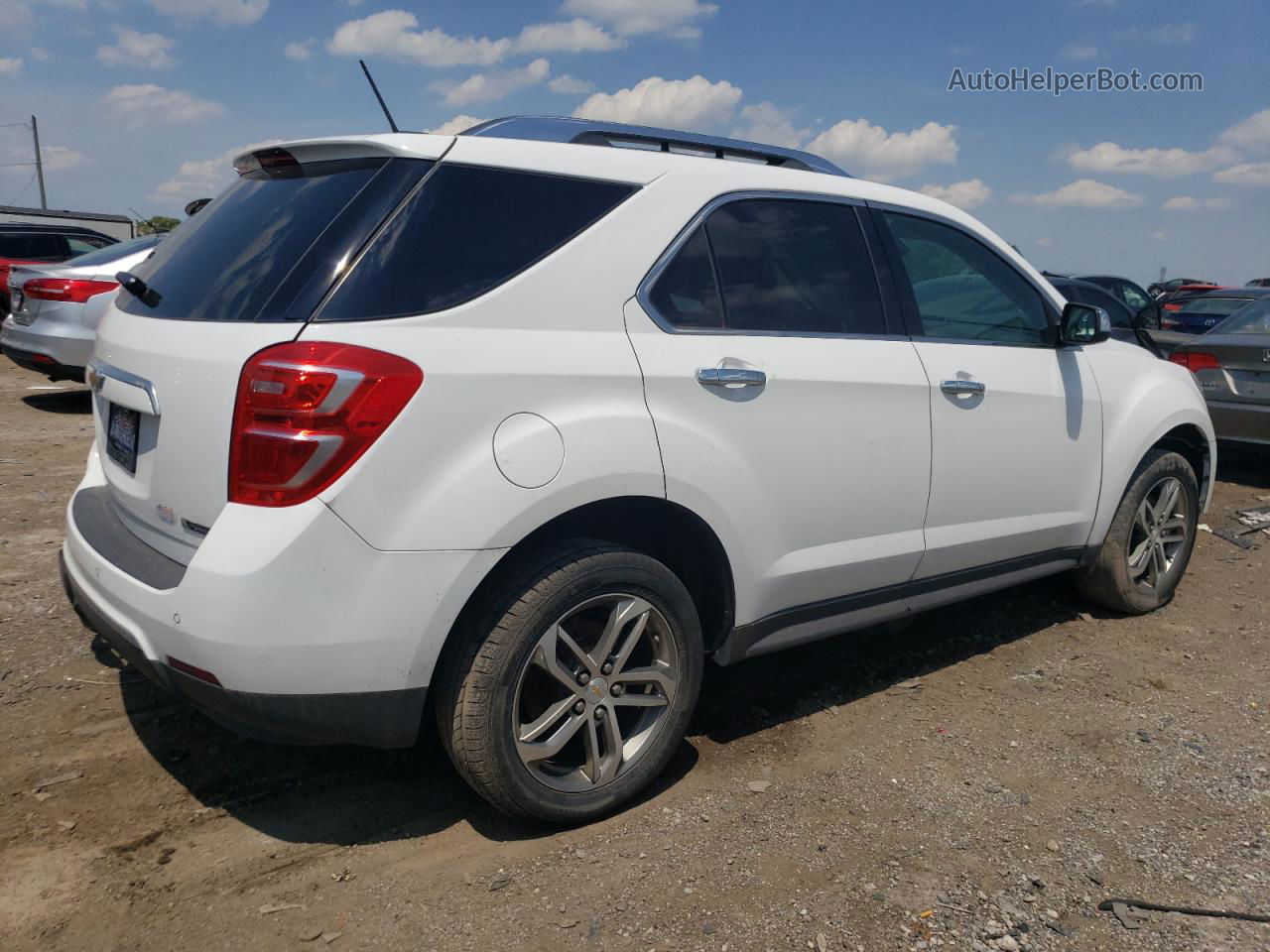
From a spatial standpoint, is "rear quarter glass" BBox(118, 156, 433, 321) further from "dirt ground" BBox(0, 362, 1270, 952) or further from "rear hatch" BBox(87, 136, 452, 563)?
"dirt ground" BBox(0, 362, 1270, 952)

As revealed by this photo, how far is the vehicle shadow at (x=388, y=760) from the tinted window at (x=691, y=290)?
4.68 ft

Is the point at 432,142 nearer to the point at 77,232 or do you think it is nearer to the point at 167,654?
the point at 167,654

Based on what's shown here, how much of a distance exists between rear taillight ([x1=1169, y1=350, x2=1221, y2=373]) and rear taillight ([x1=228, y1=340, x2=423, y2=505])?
24.3ft

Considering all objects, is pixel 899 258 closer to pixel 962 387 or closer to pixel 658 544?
pixel 962 387

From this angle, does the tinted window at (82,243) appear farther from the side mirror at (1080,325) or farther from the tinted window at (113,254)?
the side mirror at (1080,325)

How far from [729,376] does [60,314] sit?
7631 mm

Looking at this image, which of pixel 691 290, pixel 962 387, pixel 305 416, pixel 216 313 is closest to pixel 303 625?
pixel 305 416

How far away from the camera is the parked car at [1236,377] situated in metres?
7.45

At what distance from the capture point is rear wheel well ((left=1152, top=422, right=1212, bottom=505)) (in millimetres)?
4746

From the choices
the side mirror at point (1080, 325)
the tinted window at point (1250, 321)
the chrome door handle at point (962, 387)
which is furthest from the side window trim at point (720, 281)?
the tinted window at point (1250, 321)

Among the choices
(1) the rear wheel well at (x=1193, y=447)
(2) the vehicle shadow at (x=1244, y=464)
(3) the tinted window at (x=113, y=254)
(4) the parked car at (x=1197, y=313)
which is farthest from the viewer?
(4) the parked car at (x=1197, y=313)

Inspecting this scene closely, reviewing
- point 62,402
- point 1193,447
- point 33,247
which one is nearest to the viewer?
point 1193,447

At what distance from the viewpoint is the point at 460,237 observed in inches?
99.3

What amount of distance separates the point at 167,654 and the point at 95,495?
92cm
